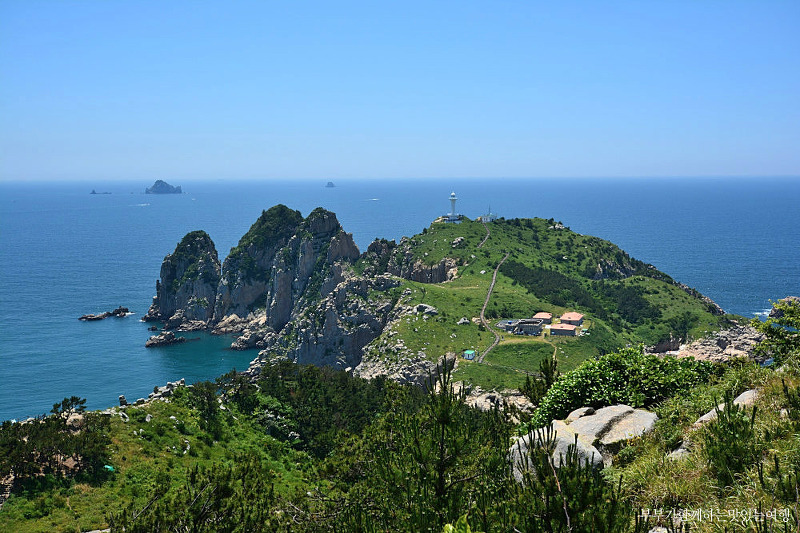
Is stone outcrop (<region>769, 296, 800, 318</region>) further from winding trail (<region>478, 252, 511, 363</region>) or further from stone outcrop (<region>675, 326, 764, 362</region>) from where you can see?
winding trail (<region>478, 252, 511, 363</region>)

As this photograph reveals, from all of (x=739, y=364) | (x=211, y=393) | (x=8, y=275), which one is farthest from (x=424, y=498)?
(x=8, y=275)

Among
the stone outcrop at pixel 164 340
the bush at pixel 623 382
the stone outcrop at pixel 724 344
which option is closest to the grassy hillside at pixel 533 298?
the stone outcrop at pixel 724 344

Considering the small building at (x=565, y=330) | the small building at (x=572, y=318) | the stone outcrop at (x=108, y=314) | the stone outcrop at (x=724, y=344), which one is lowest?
the stone outcrop at (x=108, y=314)

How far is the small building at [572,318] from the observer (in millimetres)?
72000

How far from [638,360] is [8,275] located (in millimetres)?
175137

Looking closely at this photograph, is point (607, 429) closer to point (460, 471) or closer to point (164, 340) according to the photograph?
point (460, 471)

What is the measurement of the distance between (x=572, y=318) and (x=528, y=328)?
7.57 m

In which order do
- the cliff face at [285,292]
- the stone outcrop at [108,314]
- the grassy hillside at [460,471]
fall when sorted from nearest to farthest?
→ the grassy hillside at [460,471], the cliff face at [285,292], the stone outcrop at [108,314]

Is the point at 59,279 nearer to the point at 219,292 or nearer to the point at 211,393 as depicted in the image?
the point at 219,292

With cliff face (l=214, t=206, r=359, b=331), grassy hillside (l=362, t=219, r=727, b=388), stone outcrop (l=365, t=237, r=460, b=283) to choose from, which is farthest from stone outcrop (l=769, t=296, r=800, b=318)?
cliff face (l=214, t=206, r=359, b=331)

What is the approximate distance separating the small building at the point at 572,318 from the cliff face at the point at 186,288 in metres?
76.7

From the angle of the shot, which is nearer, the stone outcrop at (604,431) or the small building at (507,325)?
the stone outcrop at (604,431)

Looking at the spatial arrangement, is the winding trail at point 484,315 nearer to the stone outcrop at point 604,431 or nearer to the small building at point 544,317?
the small building at point 544,317

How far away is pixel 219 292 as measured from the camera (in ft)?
370
